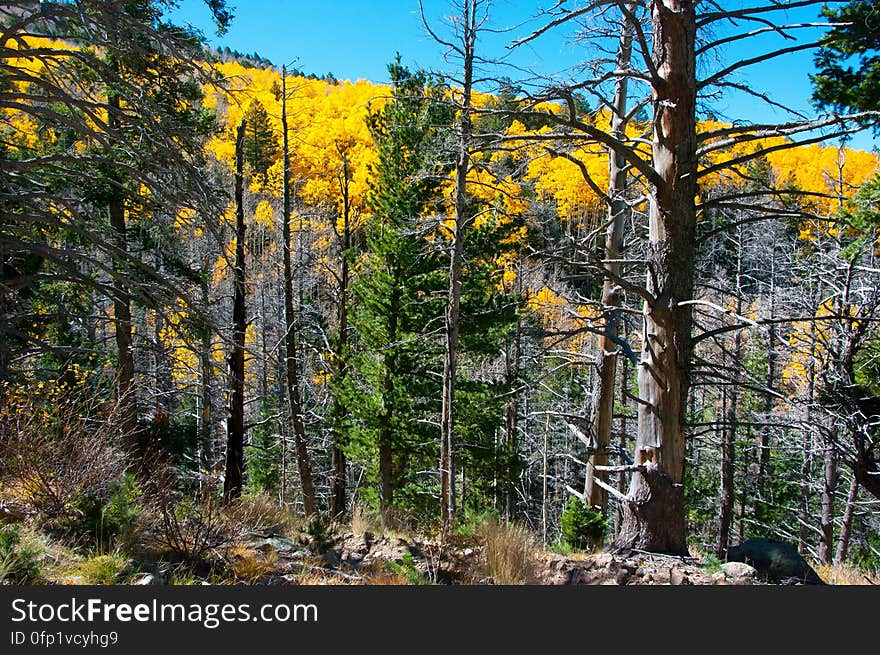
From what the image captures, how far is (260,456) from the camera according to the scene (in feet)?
89.4

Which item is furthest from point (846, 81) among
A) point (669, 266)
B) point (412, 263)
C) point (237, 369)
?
point (237, 369)

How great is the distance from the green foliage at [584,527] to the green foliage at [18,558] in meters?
7.76

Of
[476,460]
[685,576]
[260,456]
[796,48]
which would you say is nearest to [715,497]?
[476,460]

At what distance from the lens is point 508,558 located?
514 cm

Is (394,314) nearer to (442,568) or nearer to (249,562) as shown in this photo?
(442,568)

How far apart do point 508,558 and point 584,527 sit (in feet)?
18.0

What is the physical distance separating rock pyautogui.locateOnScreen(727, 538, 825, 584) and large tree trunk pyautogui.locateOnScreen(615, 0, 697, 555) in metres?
1.72

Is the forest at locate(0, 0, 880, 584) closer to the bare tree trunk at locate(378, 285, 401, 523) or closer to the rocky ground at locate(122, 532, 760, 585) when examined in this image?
the rocky ground at locate(122, 532, 760, 585)

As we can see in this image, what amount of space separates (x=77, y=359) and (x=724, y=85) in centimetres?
1293

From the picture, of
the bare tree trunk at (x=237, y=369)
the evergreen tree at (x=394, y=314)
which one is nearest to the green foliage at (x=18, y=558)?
the bare tree trunk at (x=237, y=369)

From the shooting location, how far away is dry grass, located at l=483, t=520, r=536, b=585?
500cm

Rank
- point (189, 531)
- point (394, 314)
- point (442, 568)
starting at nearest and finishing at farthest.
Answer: point (189, 531) < point (442, 568) < point (394, 314)

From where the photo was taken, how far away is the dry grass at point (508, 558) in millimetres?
4996

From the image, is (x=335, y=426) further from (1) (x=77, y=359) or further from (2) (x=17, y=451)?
(2) (x=17, y=451)
